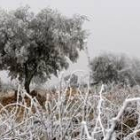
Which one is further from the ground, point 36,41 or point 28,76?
point 36,41

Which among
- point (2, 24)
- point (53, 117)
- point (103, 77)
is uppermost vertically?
point (2, 24)

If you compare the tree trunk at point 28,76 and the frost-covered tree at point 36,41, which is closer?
the frost-covered tree at point 36,41

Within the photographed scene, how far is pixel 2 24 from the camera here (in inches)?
1286

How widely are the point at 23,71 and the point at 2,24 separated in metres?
3.60

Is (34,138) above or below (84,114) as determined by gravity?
below

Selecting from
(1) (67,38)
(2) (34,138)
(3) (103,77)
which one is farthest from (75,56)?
(2) (34,138)

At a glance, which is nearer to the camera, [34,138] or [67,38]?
[34,138]

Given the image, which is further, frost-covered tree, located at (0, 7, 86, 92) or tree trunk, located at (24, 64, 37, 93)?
tree trunk, located at (24, 64, 37, 93)

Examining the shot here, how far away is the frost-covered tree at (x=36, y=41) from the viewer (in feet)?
106

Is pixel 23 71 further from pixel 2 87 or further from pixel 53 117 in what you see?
pixel 53 117

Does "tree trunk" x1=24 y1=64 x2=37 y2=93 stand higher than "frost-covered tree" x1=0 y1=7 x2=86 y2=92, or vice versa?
"frost-covered tree" x1=0 y1=7 x2=86 y2=92

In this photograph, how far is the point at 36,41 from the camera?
33.2 m

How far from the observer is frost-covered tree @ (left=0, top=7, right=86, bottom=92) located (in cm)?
3222

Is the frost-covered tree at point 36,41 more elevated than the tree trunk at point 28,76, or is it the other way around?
the frost-covered tree at point 36,41
